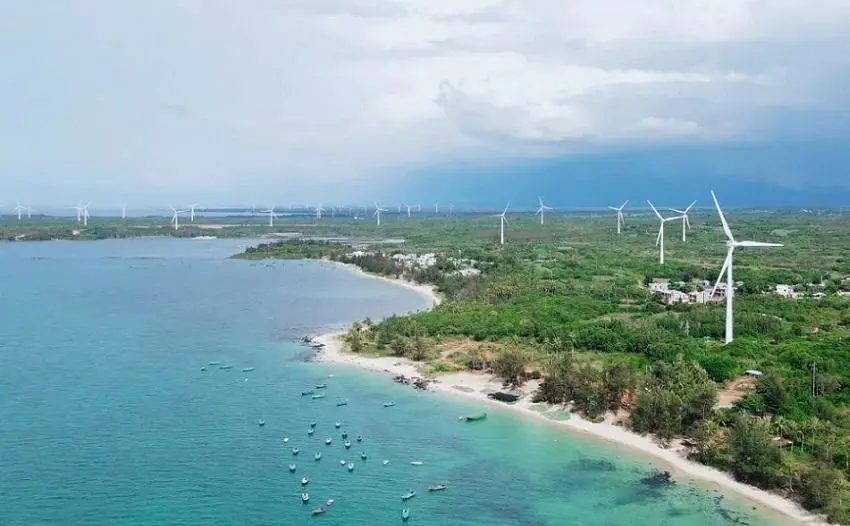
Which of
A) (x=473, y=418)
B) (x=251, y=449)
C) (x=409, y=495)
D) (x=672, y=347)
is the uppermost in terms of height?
(x=672, y=347)

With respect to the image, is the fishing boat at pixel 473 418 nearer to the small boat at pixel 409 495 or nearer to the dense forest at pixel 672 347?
the dense forest at pixel 672 347

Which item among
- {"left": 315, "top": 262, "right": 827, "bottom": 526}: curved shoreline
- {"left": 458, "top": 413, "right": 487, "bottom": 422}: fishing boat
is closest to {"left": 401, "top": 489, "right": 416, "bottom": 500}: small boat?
{"left": 458, "top": 413, "right": 487, "bottom": 422}: fishing boat

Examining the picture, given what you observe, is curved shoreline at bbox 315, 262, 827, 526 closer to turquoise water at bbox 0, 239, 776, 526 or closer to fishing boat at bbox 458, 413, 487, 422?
turquoise water at bbox 0, 239, 776, 526

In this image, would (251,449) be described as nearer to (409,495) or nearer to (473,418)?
(409,495)

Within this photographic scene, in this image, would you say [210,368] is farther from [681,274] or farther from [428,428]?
[681,274]

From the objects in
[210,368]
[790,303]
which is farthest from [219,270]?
[790,303]

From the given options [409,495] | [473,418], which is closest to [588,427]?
[473,418]
